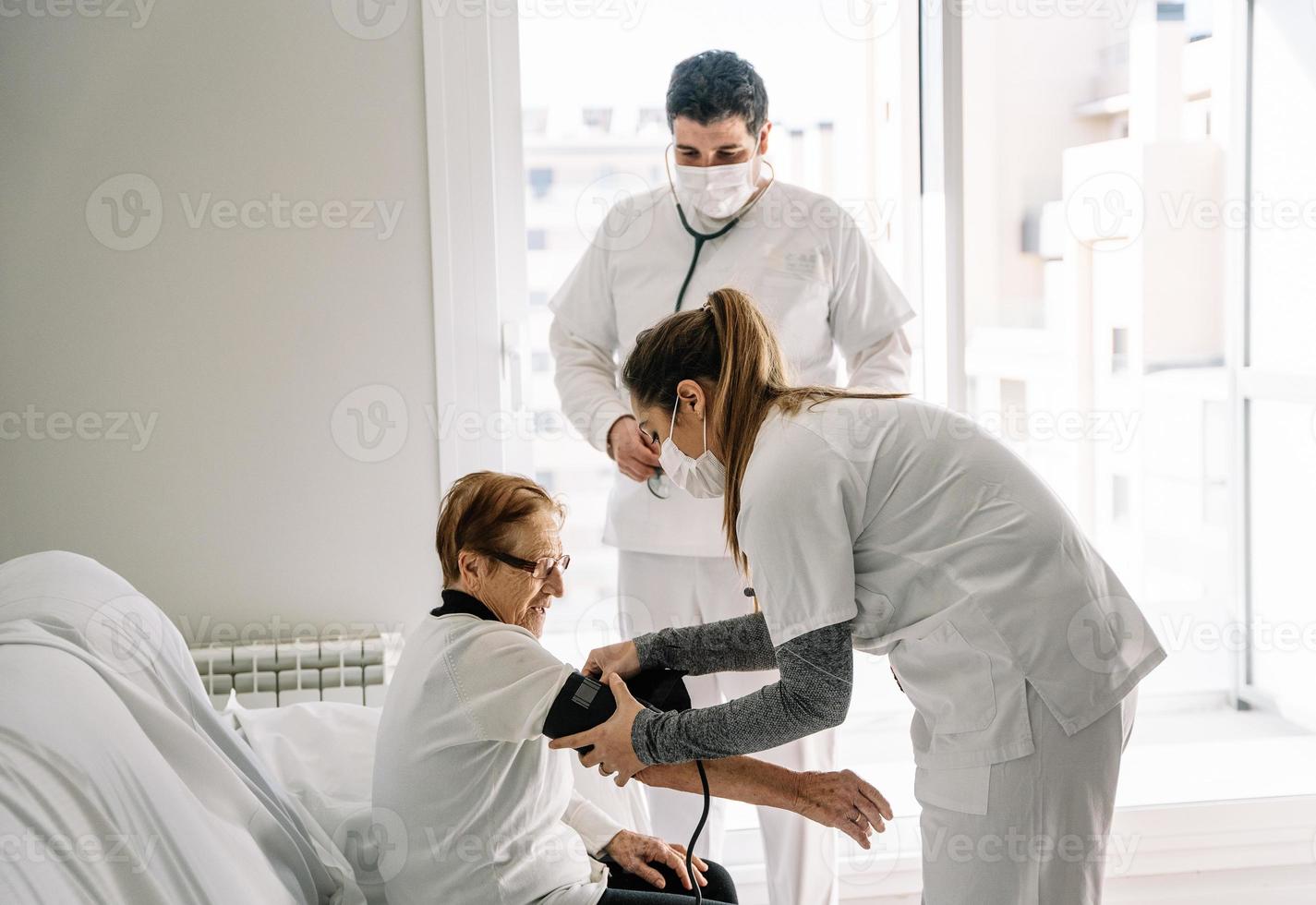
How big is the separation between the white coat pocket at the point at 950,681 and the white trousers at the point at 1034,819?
5cm

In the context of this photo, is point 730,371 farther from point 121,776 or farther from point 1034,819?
point 121,776

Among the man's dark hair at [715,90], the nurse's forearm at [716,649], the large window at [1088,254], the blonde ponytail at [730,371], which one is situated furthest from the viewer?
the large window at [1088,254]

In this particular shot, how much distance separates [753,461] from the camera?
1.34 meters

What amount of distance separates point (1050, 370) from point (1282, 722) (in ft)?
3.99

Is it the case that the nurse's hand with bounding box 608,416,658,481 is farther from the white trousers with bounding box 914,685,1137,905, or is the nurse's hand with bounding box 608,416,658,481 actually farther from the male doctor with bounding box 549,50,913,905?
the white trousers with bounding box 914,685,1137,905

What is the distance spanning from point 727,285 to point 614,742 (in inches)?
41.4

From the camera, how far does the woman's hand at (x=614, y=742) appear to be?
4.75 ft

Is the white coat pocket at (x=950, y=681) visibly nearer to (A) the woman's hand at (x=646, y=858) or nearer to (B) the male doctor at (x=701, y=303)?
(A) the woman's hand at (x=646, y=858)

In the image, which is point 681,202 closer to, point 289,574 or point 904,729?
point 289,574

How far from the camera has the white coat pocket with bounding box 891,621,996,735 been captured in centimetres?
133

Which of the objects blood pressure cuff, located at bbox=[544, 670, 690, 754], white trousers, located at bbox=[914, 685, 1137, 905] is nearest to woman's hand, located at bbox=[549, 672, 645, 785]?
blood pressure cuff, located at bbox=[544, 670, 690, 754]

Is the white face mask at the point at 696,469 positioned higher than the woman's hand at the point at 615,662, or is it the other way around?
the white face mask at the point at 696,469

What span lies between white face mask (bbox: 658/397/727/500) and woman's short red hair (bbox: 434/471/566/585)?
0.63 ft

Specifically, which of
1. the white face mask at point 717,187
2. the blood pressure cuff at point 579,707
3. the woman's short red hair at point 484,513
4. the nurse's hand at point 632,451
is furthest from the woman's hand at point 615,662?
the white face mask at point 717,187
